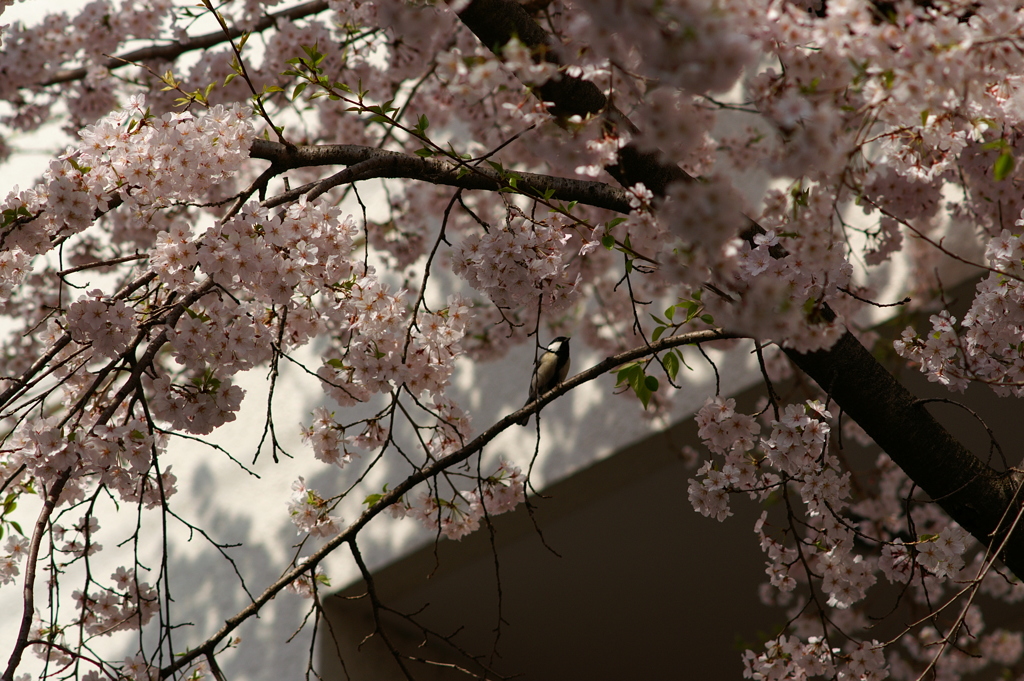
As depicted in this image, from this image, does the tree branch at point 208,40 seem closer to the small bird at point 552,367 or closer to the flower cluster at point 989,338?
the small bird at point 552,367

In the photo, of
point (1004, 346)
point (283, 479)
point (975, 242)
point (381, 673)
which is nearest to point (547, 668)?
point (381, 673)

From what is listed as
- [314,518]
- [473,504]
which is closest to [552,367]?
[473,504]

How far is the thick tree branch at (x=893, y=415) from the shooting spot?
146cm

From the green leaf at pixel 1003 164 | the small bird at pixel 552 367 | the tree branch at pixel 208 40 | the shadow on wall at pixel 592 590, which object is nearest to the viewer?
the green leaf at pixel 1003 164

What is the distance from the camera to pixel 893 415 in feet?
4.86

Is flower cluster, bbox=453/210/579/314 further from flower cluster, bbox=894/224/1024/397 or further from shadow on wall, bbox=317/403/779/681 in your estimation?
shadow on wall, bbox=317/403/779/681

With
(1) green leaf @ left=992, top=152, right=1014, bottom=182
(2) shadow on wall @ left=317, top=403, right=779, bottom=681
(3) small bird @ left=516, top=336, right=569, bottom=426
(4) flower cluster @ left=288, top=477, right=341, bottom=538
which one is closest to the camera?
(1) green leaf @ left=992, top=152, right=1014, bottom=182

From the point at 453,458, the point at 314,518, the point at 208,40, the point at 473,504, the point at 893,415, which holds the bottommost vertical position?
the point at 893,415

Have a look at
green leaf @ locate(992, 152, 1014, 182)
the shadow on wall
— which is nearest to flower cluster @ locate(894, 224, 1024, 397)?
green leaf @ locate(992, 152, 1014, 182)

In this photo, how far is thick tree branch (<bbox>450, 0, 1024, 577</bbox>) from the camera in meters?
1.46

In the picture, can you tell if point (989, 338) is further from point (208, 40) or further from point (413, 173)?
point (208, 40)

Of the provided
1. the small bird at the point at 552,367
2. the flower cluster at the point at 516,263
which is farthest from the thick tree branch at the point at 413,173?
the small bird at the point at 552,367

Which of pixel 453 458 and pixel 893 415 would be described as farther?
pixel 453 458

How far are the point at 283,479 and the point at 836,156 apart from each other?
286cm
